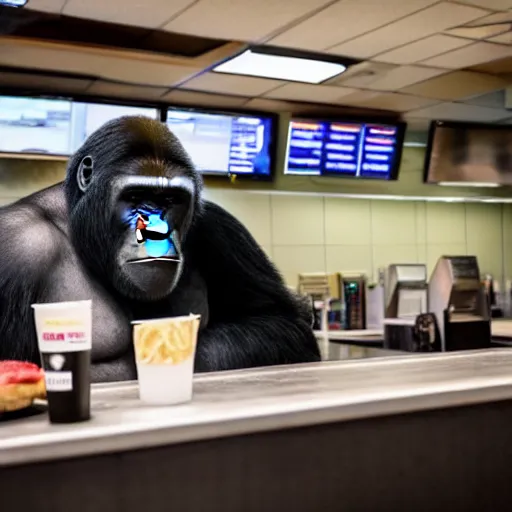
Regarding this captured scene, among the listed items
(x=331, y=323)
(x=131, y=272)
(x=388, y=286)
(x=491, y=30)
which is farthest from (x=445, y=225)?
(x=131, y=272)

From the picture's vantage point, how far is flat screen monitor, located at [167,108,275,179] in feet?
12.5

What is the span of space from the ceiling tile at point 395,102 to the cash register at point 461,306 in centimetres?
108

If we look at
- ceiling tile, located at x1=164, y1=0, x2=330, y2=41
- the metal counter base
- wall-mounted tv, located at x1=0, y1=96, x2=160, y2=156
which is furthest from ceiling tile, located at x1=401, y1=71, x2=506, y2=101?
the metal counter base

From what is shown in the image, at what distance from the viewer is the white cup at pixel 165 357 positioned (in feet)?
2.85

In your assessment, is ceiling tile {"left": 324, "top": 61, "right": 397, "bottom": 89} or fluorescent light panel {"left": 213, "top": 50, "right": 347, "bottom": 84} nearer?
fluorescent light panel {"left": 213, "top": 50, "right": 347, "bottom": 84}

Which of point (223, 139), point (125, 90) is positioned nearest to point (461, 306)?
point (223, 139)

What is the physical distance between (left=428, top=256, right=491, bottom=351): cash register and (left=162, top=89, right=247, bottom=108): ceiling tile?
1446mm

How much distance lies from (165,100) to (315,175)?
1.32m

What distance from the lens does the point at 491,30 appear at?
3.71 metres

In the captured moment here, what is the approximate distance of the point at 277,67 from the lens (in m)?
3.77

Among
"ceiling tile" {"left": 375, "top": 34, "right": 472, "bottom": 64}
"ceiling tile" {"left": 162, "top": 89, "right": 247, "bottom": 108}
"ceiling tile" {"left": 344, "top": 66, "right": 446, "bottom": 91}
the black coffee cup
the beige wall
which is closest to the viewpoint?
the black coffee cup

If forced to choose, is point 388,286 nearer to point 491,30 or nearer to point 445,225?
point 445,225

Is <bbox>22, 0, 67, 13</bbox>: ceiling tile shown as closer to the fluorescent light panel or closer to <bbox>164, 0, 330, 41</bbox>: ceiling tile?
<bbox>164, 0, 330, 41</bbox>: ceiling tile

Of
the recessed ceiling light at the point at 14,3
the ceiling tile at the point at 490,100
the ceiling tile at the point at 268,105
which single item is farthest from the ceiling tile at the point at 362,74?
the recessed ceiling light at the point at 14,3
